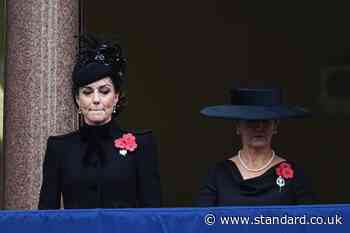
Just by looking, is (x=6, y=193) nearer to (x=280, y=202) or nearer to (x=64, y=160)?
(x=64, y=160)

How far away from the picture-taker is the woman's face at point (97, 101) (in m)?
5.97

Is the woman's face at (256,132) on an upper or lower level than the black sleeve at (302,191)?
upper

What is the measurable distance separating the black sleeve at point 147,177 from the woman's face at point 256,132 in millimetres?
541

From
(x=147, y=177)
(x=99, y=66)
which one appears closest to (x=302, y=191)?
(x=147, y=177)

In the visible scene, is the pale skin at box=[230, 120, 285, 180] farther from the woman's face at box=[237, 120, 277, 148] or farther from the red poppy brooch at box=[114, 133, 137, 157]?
A: the red poppy brooch at box=[114, 133, 137, 157]

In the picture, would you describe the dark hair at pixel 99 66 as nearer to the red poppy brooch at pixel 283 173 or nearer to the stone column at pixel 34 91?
the red poppy brooch at pixel 283 173

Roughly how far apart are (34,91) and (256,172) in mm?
2216

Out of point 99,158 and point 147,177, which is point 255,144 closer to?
point 147,177

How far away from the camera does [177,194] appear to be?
42.5 ft

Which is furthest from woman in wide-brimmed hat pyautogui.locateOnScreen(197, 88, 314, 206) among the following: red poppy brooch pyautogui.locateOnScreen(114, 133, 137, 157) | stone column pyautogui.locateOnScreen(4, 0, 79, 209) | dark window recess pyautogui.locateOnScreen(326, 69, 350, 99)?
dark window recess pyautogui.locateOnScreen(326, 69, 350, 99)

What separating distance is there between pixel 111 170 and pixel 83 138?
282mm

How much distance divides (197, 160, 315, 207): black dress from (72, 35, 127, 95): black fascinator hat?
81cm

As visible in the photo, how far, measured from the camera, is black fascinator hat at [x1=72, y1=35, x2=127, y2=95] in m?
6.03

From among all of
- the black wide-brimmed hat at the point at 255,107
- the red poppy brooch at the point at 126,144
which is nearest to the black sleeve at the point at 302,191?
the black wide-brimmed hat at the point at 255,107
